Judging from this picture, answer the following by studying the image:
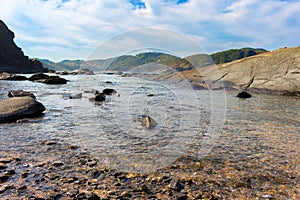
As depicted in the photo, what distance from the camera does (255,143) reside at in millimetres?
7344

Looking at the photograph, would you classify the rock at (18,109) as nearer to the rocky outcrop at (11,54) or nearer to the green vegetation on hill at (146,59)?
the green vegetation on hill at (146,59)

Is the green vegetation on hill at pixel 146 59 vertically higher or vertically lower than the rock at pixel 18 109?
higher

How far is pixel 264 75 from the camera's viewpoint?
2733 cm

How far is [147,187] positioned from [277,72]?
2710 centimetres

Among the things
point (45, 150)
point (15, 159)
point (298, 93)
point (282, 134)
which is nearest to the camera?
point (15, 159)

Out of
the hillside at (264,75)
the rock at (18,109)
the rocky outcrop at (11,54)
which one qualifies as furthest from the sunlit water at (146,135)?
the rocky outcrop at (11,54)

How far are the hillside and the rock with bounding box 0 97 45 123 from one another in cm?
2389

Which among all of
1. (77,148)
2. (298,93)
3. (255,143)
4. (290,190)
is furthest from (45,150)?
(298,93)

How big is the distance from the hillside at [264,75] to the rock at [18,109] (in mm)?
23895

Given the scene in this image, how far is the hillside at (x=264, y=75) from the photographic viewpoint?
2441cm

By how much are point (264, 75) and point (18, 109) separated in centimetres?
2682

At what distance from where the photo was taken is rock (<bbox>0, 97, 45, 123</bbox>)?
369 inches

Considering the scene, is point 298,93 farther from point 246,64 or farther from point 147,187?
point 147,187

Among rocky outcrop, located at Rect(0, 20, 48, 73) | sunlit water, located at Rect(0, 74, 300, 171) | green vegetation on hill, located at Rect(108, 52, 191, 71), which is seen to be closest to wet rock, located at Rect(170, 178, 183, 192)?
sunlit water, located at Rect(0, 74, 300, 171)
